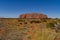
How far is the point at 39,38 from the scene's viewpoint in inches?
634

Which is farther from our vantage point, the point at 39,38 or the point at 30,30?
the point at 30,30

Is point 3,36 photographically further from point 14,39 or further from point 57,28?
point 57,28

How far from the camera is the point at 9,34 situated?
1764 cm

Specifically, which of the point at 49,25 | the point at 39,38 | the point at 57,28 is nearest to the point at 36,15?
the point at 49,25

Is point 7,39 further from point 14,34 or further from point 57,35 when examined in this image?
point 57,35

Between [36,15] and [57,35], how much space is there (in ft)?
87.6

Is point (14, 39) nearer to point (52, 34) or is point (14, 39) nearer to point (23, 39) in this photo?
point (23, 39)

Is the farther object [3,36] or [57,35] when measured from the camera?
[3,36]

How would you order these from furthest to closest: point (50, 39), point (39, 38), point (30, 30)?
1. point (30, 30)
2. point (39, 38)
3. point (50, 39)

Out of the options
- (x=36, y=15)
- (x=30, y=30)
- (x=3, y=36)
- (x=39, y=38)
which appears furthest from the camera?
(x=36, y=15)

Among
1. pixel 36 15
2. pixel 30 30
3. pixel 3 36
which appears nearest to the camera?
pixel 3 36

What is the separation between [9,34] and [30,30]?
155 inches

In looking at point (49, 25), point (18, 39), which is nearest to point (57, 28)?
point (49, 25)

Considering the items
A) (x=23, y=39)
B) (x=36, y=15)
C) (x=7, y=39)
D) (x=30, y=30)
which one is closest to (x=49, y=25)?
(x=30, y=30)
